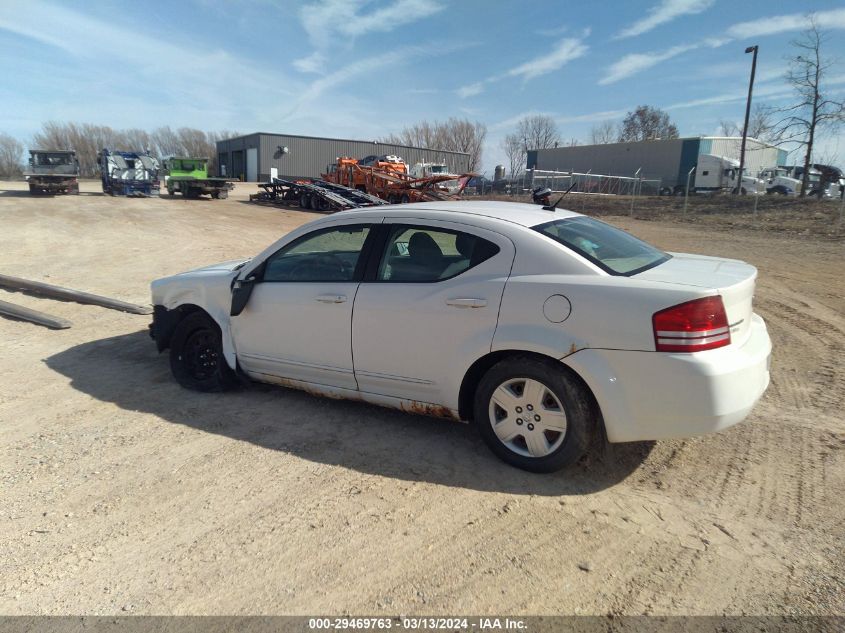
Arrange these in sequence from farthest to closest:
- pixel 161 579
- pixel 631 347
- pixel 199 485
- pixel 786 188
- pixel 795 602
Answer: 1. pixel 786 188
2. pixel 199 485
3. pixel 631 347
4. pixel 161 579
5. pixel 795 602

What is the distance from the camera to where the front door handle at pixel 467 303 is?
329 centimetres

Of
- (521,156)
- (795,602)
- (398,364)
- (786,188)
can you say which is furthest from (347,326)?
(521,156)

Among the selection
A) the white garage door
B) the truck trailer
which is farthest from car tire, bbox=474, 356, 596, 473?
the white garage door

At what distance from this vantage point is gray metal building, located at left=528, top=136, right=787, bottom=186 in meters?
48.7

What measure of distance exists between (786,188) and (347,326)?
41.4 meters

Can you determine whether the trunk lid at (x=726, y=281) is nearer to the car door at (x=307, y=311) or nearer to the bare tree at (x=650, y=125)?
the car door at (x=307, y=311)

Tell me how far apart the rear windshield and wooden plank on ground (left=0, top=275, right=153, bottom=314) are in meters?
5.92

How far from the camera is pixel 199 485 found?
10.6ft

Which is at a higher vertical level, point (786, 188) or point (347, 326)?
point (786, 188)

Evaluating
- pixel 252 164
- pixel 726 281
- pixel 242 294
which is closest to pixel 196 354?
pixel 242 294

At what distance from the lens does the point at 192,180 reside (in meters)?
31.3

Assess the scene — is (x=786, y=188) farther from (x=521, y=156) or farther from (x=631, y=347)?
(x=521, y=156)

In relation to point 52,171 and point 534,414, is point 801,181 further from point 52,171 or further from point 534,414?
point 52,171

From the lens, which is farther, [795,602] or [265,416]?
[265,416]
